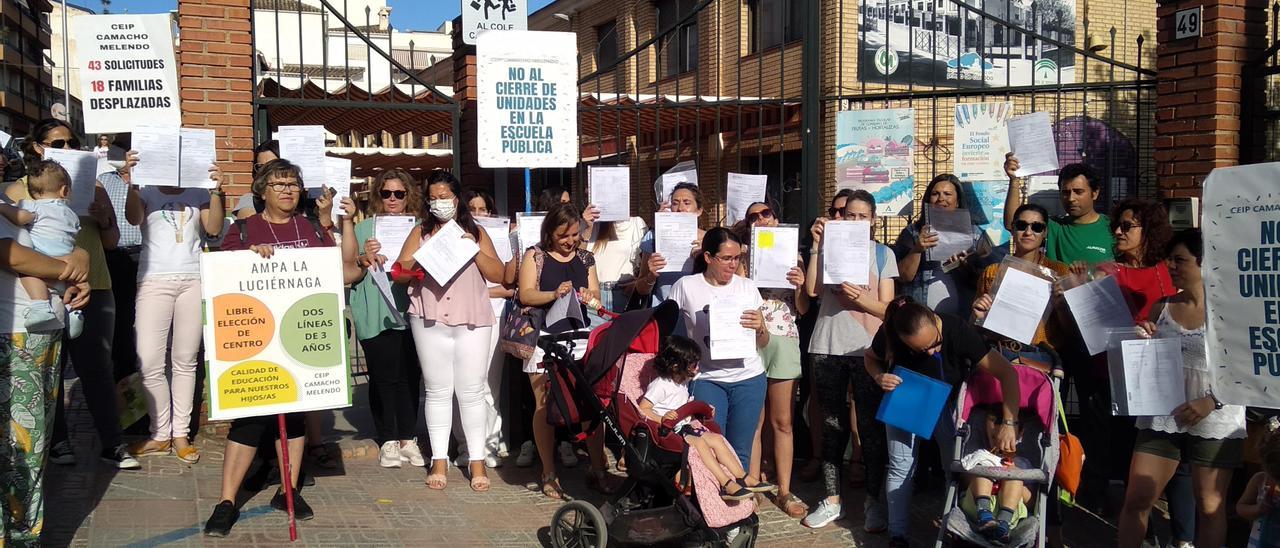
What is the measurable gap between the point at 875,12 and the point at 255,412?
13.5m

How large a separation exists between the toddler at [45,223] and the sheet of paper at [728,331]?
9.80 feet

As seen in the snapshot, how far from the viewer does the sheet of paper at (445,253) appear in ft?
20.0

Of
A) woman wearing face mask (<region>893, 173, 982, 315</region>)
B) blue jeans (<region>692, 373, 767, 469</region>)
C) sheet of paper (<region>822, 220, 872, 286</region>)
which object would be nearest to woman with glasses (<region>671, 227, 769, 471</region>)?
blue jeans (<region>692, 373, 767, 469</region>)

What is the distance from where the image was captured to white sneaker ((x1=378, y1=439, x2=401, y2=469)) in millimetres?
6988

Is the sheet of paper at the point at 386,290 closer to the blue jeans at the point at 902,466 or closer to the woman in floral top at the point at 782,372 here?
the woman in floral top at the point at 782,372

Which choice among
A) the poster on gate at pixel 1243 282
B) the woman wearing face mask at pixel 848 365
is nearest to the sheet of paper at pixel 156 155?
the woman wearing face mask at pixel 848 365

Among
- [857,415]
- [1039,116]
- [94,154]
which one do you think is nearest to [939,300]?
[857,415]

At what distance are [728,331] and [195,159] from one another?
3.29m

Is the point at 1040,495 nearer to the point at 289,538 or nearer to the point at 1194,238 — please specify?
the point at 1194,238

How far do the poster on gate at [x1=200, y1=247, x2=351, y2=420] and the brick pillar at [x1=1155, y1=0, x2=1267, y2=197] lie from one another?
5.43 metres

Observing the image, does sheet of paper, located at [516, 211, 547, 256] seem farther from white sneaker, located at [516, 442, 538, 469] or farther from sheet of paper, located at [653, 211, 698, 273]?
white sneaker, located at [516, 442, 538, 469]

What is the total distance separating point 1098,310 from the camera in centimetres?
498

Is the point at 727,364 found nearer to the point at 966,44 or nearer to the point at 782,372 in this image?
the point at 782,372

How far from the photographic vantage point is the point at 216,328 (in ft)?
17.3
